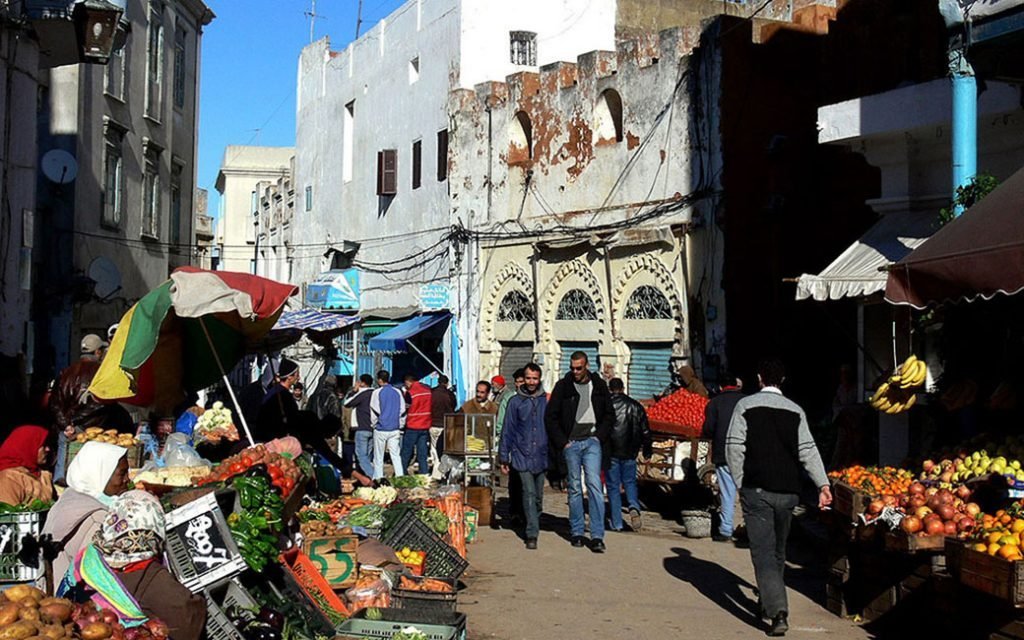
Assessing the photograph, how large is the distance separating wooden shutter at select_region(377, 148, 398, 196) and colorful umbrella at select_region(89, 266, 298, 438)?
19.9 metres

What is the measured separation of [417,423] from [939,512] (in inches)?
458

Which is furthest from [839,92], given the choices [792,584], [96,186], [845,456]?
[96,186]

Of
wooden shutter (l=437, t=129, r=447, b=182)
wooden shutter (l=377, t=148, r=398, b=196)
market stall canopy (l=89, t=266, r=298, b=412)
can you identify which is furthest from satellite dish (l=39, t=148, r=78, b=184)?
market stall canopy (l=89, t=266, r=298, b=412)

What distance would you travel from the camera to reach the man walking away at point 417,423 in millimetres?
18859

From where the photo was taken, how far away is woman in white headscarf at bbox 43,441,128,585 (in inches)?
252

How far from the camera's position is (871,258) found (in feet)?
45.8

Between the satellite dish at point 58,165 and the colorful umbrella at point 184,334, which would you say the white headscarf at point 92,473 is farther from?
the satellite dish at point 58,165

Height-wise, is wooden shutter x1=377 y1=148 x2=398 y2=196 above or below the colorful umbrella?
above

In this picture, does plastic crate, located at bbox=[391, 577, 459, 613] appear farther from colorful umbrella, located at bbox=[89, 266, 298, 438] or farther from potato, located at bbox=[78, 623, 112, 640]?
potato, located at bbox=[78, 623, 112, 640]

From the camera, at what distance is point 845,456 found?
13891 millimetres

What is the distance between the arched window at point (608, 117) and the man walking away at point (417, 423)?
22.1ft

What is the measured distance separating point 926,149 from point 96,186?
1755cm

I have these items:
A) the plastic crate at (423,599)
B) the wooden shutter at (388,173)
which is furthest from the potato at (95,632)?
the wooden shutter at (388,173)

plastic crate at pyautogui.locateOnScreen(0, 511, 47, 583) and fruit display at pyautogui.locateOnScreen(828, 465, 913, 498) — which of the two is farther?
fruit display at pyautogui.locateOnScreen(828, 465, 913, 498)
